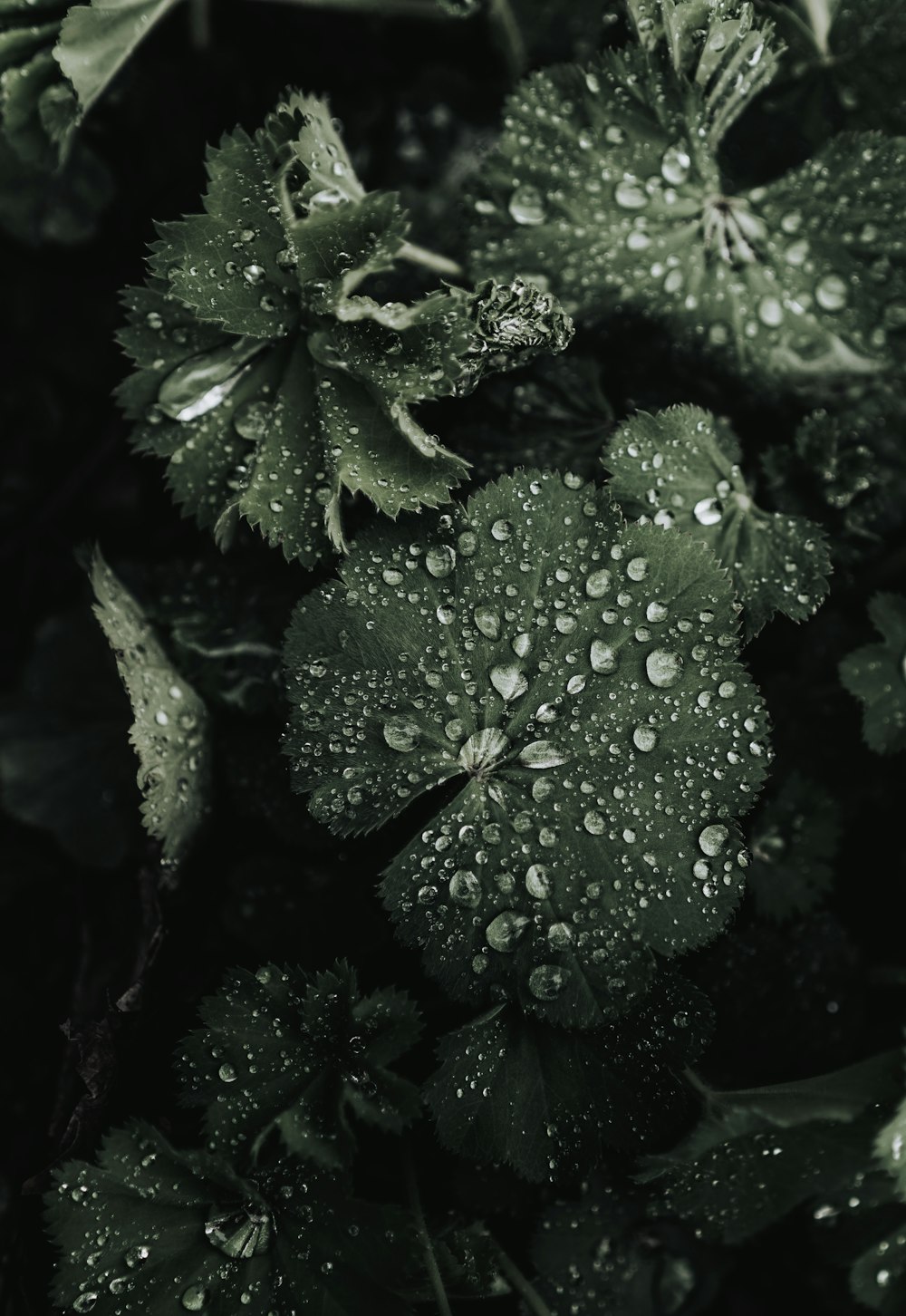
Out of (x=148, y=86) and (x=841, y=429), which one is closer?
(x=841, y=429)

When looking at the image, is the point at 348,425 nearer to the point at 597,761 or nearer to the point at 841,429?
the point at 597,761

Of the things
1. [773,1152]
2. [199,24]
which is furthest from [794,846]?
[199,24]

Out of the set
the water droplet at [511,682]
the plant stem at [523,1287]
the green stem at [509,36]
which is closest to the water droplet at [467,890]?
the water droplet at [511,682]

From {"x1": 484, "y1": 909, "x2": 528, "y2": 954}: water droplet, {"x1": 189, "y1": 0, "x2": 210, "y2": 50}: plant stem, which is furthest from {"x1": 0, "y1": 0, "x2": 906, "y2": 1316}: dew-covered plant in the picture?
{"x1": 189, "y1": 0, "x2": 210, "y2": 50}: plant stem

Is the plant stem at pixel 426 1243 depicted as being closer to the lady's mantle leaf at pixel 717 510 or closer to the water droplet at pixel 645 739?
the water droplet at pixel 645 739

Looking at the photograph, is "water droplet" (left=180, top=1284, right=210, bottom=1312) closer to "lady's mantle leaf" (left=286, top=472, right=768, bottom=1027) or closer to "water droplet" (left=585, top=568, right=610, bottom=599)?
"lady's mantle leaf" (left=286, top=472, right=768, bottom=1027)

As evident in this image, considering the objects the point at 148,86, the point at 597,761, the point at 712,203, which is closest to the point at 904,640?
the point at 597,761

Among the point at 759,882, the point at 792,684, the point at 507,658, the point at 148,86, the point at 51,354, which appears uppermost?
the point at 148,86
